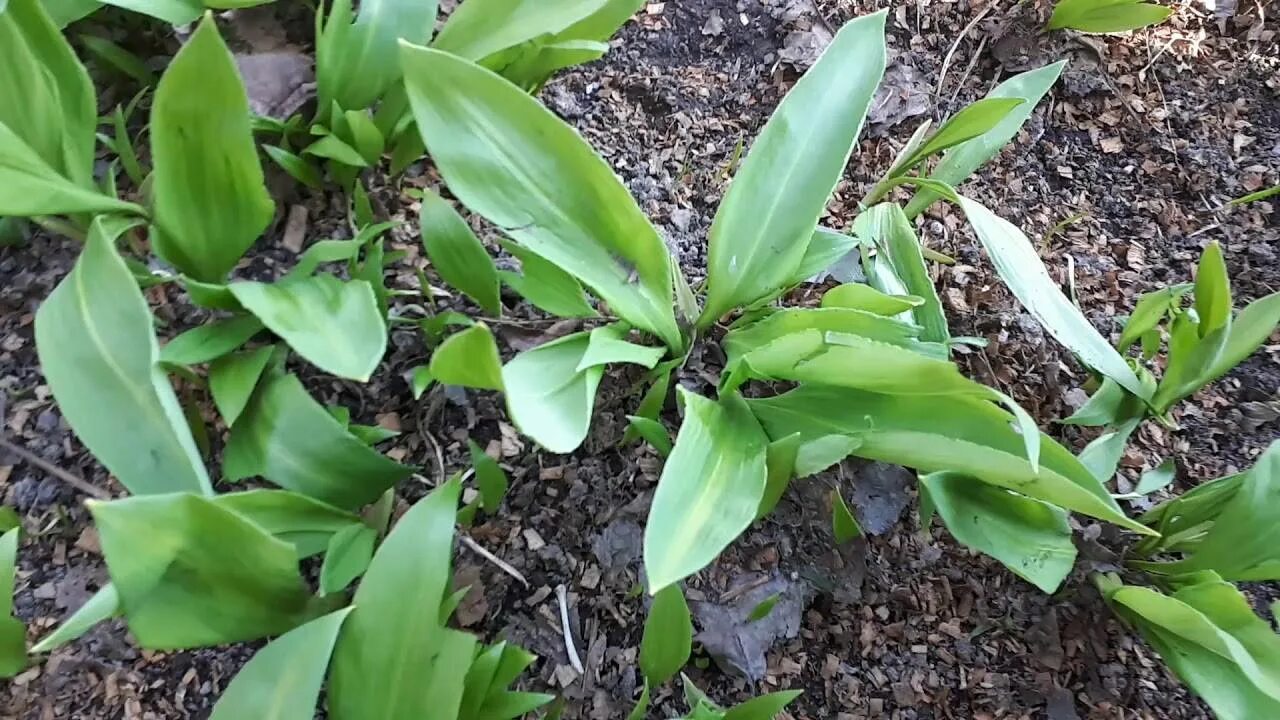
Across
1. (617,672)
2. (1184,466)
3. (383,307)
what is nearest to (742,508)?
(617,672)

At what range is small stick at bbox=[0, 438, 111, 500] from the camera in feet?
2.97

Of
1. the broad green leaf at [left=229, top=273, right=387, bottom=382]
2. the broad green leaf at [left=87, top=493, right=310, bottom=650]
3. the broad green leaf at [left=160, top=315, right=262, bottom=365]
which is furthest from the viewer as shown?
the broad green leaf at [left=160, top=315, right=262, bottom=365]

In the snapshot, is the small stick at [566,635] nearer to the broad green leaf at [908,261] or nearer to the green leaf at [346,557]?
the green leaf at [346,557]

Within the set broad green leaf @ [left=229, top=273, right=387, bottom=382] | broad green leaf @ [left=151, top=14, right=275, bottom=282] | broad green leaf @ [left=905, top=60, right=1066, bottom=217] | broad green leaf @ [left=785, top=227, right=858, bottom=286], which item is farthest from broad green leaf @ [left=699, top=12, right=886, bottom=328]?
broad green leaf @ [left=151, top=14, right=275, bottom=282]

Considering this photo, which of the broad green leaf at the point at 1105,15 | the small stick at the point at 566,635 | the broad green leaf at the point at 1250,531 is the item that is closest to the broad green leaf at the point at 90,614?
the small stick at the point at 566,635

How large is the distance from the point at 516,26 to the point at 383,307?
0.33 meters

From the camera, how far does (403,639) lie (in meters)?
0.72

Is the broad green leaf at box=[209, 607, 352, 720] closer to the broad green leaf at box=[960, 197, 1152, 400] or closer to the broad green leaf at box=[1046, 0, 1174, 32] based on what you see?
the broad green leaf at box=[960, 197, 1152, 400]

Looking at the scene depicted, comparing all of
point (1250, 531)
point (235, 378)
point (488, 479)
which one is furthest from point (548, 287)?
point (1250, 531)

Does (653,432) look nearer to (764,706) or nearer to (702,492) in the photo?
(702,492)

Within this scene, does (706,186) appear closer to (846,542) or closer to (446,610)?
(846,542)

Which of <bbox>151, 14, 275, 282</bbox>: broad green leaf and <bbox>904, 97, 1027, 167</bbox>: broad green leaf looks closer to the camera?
<bbox>151, 14, 275, 282</bbox>: broad green leaf

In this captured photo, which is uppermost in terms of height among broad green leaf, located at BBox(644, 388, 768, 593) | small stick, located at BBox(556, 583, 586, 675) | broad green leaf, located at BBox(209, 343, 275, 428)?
broad green leaf, located at BBox(209, 343, 275, 428)

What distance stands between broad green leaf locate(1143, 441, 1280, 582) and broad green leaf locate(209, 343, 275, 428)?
971 millimetres
